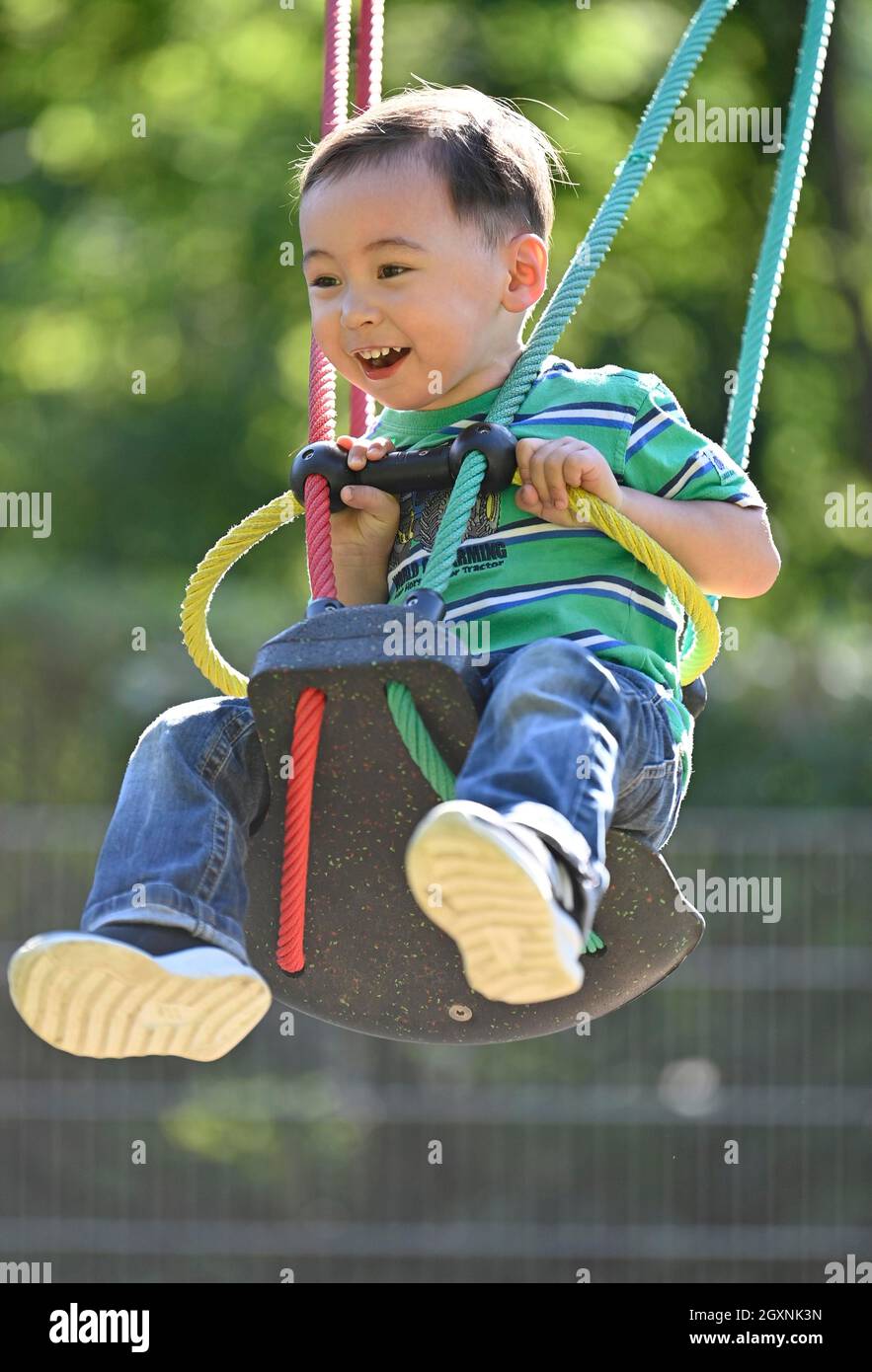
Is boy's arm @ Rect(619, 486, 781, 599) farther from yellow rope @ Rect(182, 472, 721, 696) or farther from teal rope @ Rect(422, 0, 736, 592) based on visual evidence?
teal rope @ Rect(422, 0, 736, 592)

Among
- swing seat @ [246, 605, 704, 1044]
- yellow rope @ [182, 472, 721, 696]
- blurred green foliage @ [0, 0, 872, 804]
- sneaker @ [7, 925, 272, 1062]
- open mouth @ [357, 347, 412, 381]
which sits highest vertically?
blurred green foliage @ [0, 0, 872, 804]

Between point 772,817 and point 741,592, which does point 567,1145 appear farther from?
point 741,592

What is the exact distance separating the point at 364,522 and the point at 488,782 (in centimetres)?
57

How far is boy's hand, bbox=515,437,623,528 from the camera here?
2348mm

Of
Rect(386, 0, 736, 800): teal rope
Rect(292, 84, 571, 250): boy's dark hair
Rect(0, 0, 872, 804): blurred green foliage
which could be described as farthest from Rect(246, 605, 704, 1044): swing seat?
Rect(0, 0, 872, 804): blurred green foliage

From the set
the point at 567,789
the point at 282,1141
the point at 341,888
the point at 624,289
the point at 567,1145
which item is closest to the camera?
the point at 567,789

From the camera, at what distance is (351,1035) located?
23.2 feet

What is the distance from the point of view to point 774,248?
293 centimetres

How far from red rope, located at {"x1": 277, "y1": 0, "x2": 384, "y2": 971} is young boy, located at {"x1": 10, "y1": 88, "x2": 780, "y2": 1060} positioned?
49 millimetres

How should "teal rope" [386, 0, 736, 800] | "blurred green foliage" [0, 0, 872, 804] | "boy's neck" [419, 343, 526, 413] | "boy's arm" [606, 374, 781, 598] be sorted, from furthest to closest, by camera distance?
"blurred green foliage" [0, 0, 872, 804], "boy's neck" [419, 343, 526, 413], "boy's arm" [606, 374, 781, 598], "teal rope" [386, 0, 736, 800]

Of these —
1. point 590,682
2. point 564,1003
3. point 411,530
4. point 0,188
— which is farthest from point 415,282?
point 0,188

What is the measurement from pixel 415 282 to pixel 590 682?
21.2 inches

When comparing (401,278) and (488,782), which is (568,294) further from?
(488,782)

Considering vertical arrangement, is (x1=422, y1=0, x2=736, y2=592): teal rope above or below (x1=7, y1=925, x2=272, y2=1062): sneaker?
above
